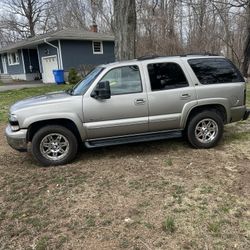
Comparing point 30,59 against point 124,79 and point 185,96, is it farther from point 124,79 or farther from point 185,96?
point 185,96

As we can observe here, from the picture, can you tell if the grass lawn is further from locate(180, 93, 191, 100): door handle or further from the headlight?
locate(180, 93, 191, 100): door handle

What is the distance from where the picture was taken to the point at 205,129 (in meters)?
6.00

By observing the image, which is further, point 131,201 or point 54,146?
point 54,146

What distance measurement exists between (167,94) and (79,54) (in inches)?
773

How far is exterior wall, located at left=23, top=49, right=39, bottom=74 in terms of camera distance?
28214 millimetres

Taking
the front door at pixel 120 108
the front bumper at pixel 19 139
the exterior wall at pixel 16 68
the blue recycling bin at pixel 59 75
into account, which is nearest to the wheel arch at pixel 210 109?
the front door at pixel 120 108

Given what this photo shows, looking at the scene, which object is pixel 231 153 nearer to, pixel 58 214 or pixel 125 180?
pixel 125 180

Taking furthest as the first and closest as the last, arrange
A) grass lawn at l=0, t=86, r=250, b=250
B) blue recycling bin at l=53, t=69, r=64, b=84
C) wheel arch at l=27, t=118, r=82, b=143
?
blue recycling bin at l=53, t=69, r=64, b=84 → wheel arch at l=27, t=118, r=82, b=143 → grass lawn at l=0, t=86, r=250, b=250

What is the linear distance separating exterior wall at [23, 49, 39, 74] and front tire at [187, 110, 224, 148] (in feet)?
82.6

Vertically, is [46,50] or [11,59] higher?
[46,50]

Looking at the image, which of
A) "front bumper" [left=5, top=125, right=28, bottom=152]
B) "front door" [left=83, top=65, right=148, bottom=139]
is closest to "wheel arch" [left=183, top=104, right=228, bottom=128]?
"front door" [left=83, top=65, right=148, bottom=139]

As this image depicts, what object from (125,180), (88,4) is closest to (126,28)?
(125,180)

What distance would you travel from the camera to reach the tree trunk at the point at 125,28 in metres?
9.27

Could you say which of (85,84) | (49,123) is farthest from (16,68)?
(49,123)
